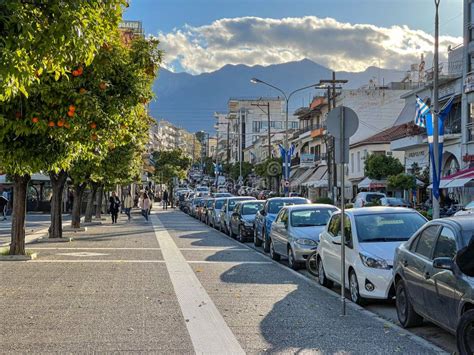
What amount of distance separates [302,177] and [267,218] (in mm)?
51809

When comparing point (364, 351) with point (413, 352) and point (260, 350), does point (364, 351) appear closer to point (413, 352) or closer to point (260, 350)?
point (413, 352)

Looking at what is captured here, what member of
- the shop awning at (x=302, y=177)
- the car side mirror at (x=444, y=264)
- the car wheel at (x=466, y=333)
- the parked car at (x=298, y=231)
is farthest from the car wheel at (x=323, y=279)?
the shop awning at (x=302, y=177)

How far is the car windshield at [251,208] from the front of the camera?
25.5m

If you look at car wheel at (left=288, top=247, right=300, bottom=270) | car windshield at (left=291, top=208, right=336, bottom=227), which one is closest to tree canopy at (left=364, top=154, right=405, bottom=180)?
car windshield at (left=291, top=208, right=336, bottom=227)

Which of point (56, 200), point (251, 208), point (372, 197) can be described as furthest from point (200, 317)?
point (372, 197)

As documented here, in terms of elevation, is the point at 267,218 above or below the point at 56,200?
below

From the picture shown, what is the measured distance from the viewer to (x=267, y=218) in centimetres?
2058

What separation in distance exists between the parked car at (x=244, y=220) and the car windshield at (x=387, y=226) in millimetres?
12487

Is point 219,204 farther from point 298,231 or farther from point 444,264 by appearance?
point 444,264

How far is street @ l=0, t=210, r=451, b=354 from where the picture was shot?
7.44 m

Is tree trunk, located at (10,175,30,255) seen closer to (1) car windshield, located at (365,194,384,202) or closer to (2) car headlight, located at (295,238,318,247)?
(2) car headlight, located at (295,238,318,247)

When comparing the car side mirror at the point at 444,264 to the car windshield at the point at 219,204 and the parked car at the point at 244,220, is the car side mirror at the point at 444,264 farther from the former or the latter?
the car windshield at the point at 219,204

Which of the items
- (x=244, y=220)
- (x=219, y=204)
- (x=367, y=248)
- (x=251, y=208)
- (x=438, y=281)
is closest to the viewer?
(x=438, y=281)

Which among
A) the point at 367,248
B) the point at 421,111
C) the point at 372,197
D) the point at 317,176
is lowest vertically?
the point at 367,248
